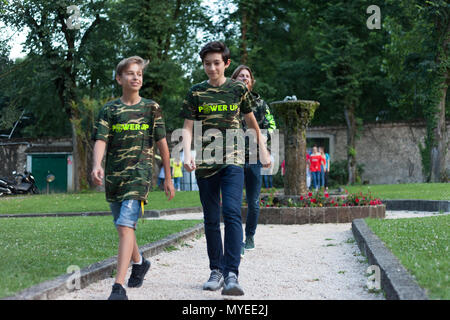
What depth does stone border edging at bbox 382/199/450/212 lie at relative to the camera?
14.4 metres

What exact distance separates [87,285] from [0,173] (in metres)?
30.6

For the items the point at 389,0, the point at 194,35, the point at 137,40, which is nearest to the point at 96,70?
the point at 137,40

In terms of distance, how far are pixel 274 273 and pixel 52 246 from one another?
2.74 metres

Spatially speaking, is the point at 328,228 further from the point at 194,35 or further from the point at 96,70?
the point at 194,35

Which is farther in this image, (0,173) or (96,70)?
(0,173)

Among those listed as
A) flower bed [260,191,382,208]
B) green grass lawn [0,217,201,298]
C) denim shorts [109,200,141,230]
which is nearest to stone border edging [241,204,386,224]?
flower bed [260,191,382,208]

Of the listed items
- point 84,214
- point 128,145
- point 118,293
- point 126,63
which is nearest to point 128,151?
point 128,145

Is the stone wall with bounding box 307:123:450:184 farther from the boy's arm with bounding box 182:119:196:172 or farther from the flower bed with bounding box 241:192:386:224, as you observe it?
the boy's arm with bounding box 182:119:196:172

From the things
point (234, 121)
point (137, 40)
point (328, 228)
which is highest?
point (137, 40)

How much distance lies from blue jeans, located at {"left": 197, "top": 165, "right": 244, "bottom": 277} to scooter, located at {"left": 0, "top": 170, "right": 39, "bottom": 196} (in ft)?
70.5

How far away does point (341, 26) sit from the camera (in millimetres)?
29016

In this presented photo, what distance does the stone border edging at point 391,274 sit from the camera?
14.2ft

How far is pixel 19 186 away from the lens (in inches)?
1046

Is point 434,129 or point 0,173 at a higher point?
point 434,129
